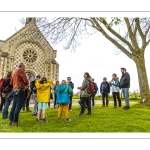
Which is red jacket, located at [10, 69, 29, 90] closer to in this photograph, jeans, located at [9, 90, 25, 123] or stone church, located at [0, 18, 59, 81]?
jeans, located at [9, 90, 25, 123]

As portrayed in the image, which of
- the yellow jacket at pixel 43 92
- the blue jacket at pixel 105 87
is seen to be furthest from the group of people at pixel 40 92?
the blue jacket at pixel 105 87

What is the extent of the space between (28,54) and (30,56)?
300 mm

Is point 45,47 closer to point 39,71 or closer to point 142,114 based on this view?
point 39,71

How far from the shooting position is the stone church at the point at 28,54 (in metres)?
20.5

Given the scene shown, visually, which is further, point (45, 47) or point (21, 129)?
point (45, 47)

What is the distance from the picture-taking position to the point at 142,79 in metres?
9.49

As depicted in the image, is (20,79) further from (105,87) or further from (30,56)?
(30,56)

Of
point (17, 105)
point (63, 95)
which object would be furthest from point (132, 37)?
point (17, 105)

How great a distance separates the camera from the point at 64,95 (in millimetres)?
6652

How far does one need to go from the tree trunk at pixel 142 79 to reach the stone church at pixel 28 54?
12280 millimetres

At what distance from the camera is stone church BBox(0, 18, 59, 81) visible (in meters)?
20.5

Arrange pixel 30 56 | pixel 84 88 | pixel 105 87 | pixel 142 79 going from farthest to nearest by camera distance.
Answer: pixel 30 56 → pixel 105 87 → pixel 142 79 → pixel 84 88
